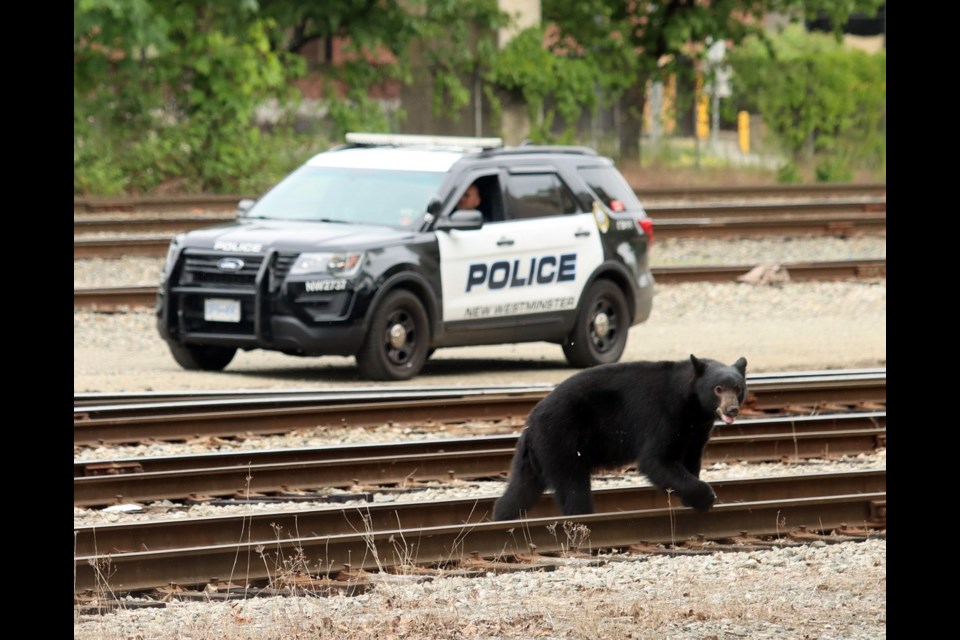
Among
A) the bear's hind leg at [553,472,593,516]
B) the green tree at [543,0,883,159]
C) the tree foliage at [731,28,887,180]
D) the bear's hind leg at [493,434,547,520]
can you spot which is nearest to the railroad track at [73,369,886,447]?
the bear's hind leg at [493,434,547,520]

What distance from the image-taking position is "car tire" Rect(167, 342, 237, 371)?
14492 mm

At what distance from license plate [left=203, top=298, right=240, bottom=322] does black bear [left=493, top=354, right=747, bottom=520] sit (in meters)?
5.95

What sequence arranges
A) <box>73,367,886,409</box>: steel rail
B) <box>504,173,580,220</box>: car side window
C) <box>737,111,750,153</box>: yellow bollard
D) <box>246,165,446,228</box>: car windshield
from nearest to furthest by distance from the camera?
<box>73,367,886,409</box>: steel rail, <box>246,165,446,228</box>: car windshield, <box>504,173,580,220</box>: car side window, <box>737,111,750,153</box>: yellow bollard

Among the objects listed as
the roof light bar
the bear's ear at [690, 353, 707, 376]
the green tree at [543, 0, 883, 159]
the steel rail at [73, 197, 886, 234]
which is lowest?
the bear's ear at [690, 353, 707, 376]

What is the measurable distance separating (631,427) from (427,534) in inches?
A: 44.3

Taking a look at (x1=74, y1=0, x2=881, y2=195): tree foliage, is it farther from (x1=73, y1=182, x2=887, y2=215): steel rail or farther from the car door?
the car door

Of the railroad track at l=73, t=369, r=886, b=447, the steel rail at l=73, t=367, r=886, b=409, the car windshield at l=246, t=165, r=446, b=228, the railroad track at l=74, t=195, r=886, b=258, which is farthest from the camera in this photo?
the railroad track at l=74, t=195, r=886, b=258

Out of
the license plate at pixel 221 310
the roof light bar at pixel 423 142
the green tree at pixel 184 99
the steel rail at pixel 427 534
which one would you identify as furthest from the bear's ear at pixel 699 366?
the green tree at pixel 184 99

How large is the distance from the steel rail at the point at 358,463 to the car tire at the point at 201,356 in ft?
14.3

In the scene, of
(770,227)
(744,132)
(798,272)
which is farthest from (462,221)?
(744,132)

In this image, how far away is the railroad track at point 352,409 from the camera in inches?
442

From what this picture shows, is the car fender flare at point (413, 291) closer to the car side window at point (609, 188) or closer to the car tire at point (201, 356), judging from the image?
the car tire at point (201, 356)

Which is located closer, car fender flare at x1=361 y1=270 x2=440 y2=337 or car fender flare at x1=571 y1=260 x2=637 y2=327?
car fender flare at x1=361 y1=270 x2=440 y2=337

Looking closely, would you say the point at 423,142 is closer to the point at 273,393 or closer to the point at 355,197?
the point at 355,197
